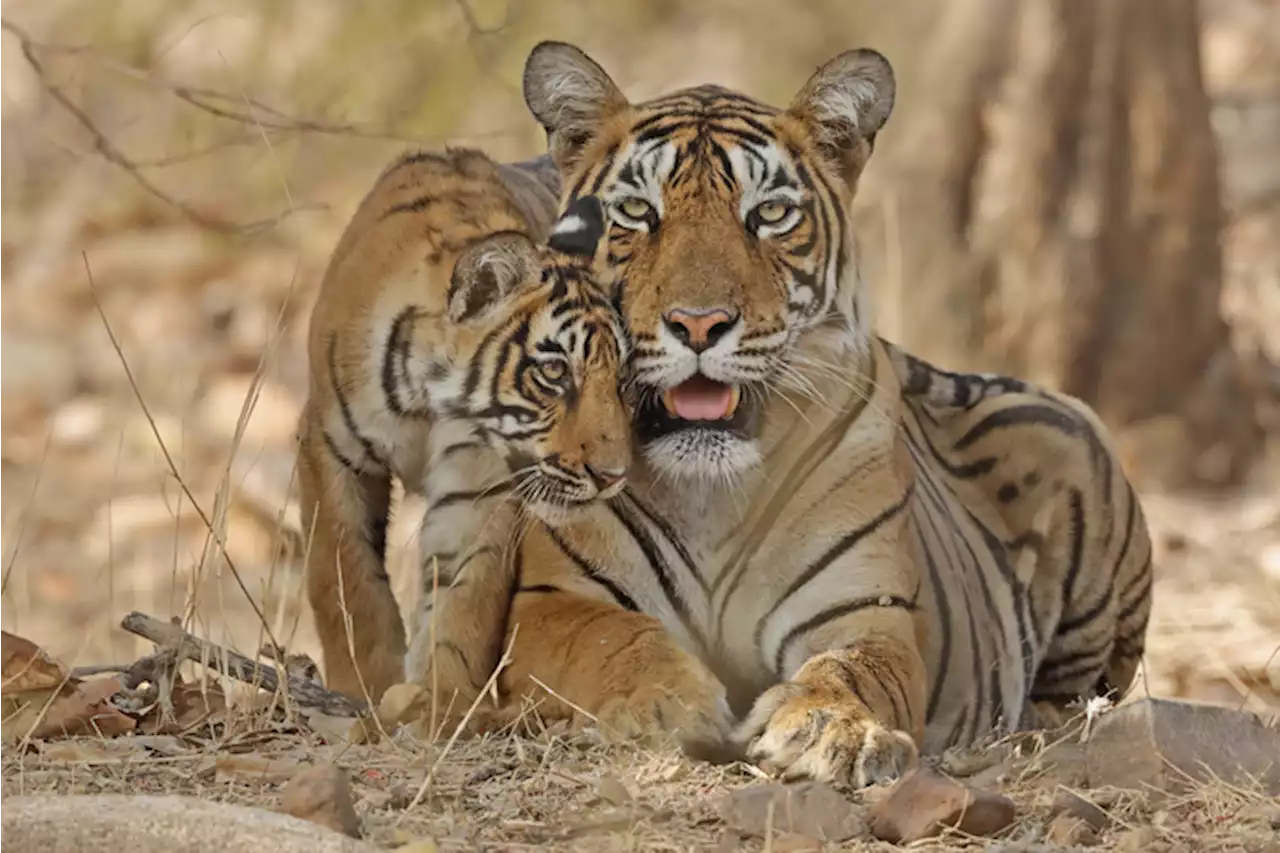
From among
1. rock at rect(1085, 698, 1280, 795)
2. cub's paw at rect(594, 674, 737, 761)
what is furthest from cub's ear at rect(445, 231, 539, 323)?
A: rock at rect(1085, 698, 1280, 795)

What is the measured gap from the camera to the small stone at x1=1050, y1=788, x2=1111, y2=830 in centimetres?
307

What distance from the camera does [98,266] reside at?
12766 millimetres

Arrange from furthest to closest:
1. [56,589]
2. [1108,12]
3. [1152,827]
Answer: [56,589] < [1108,12] < [1152,827]

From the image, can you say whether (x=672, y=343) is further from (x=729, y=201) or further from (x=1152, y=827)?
(x=1152, y=827)

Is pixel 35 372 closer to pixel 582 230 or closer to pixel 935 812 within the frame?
pixel 582 230

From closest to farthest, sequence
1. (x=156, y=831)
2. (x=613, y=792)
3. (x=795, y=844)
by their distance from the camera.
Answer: (x=156, y=831) < (x=795, y=844) < (x=613, y=792)

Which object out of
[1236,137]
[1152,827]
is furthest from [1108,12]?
[1152,827]

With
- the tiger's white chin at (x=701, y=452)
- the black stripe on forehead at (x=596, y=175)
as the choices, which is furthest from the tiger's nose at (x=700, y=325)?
the black stripe on forehead at (x=596, y=175)

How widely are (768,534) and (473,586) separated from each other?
59 cm

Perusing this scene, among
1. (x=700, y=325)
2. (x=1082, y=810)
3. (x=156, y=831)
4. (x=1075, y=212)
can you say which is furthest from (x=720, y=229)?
(x=1075, y=212)

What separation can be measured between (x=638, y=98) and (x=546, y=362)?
8.67 meters

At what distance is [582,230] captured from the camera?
12.7ft

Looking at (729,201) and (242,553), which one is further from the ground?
(729,201)

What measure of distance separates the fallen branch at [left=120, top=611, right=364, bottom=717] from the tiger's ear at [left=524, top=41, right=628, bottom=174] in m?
1.20
